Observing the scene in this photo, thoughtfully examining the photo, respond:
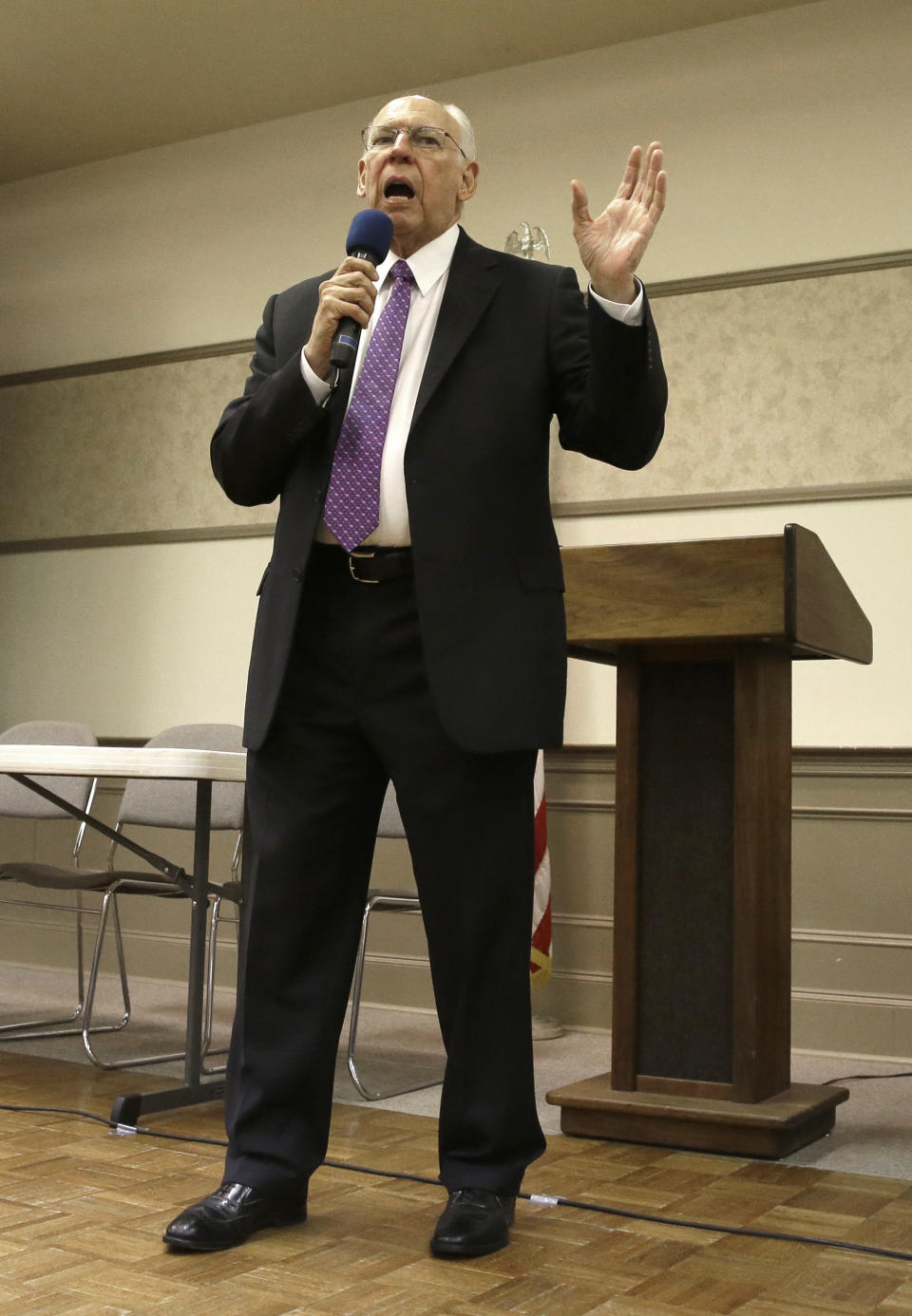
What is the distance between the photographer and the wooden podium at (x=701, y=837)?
2.55m

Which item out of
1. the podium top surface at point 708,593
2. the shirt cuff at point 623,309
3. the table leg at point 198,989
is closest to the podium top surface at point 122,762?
the table leg at point 198,989

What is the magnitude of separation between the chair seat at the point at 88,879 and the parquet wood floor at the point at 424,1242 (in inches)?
31.7

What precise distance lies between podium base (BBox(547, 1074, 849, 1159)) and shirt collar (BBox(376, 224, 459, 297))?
1.58 m

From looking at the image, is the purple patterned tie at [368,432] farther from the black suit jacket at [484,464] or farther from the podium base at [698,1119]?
the podium base at [698,1119]

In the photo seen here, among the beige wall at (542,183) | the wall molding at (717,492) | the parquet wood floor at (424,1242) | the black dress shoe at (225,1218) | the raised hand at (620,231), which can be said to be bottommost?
the parquet wood floor at (424,1242)

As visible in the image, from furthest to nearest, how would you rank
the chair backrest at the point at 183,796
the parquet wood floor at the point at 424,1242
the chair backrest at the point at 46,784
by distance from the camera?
the chair backrest at the point at 46,784
the chair backrest at the point at 183,796
the parquet wood floor at the point at 424,1242

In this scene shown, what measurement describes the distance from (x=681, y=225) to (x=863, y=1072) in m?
2.66

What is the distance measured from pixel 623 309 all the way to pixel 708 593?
0.85 m

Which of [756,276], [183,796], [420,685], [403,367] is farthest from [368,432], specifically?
[756,276]

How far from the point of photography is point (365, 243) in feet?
6.15

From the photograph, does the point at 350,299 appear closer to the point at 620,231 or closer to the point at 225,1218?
the point at 620,231

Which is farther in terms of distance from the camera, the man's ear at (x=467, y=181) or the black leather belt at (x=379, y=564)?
the man's ear at (x=467, y=181)

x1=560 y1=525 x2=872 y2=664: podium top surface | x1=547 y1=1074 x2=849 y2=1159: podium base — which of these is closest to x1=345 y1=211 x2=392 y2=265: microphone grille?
x1=560 y1=525 x2=872 y2=664: podium top surface

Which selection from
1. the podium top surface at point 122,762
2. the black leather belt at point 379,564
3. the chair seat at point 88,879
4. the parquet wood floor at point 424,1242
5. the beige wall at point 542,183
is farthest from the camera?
the beige wall at point 542,183
